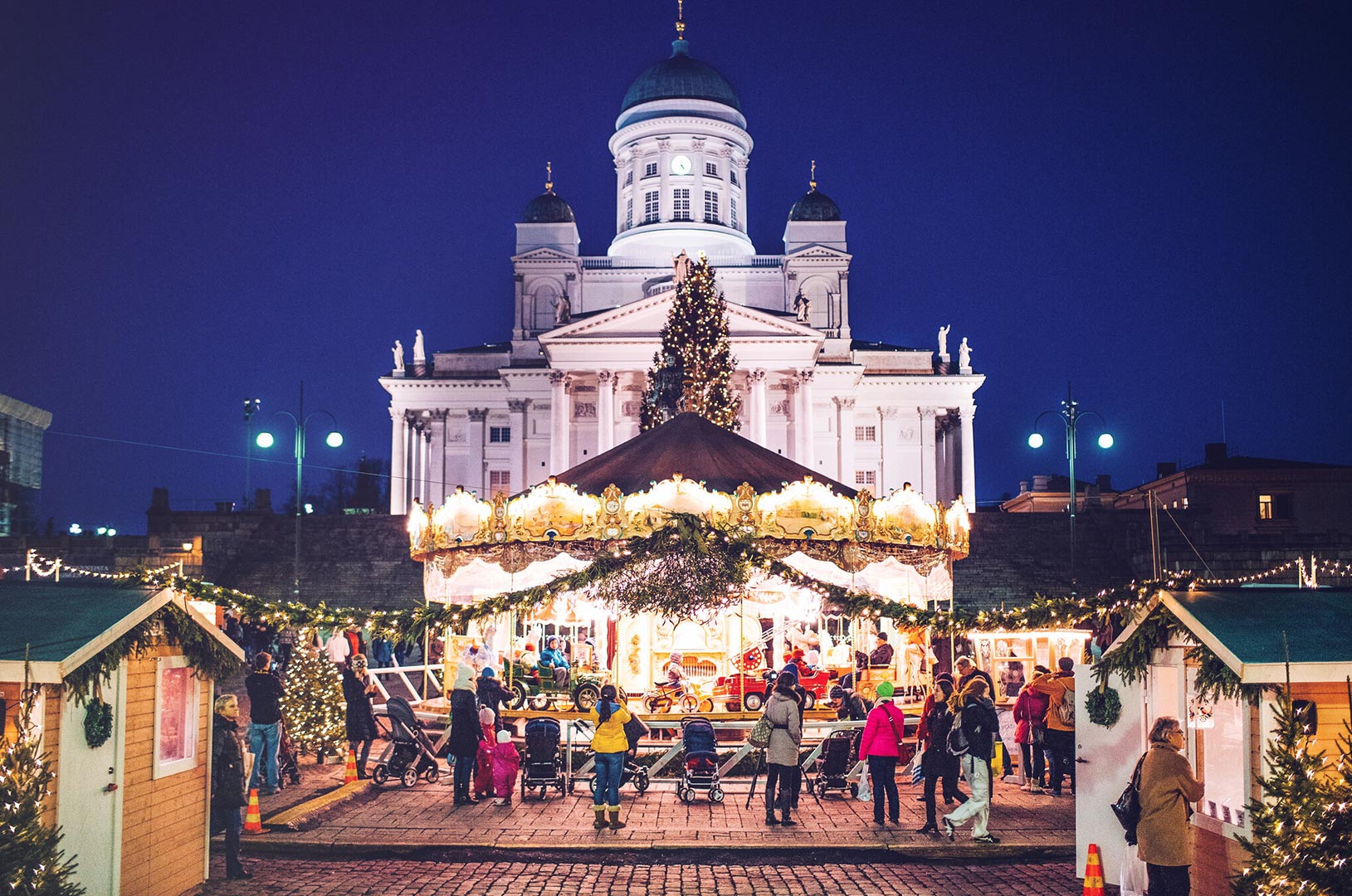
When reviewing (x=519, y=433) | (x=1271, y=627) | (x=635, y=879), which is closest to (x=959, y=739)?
(x=635, y=879)

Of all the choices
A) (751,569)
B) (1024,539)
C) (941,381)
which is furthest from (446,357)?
(751,569)

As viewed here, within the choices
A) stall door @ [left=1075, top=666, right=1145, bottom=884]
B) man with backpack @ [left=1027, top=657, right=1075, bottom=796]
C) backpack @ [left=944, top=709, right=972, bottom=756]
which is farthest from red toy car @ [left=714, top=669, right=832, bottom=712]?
stall door @ [left=1075, top=666, right=1145, bottom=884]

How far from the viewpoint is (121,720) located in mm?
9672

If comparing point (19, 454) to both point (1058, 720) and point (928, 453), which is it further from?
point (1058, 720)

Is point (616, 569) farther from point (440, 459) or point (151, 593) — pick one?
point (440, 459)

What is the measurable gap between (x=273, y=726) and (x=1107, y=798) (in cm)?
977

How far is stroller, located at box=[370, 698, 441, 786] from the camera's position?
16.9 m

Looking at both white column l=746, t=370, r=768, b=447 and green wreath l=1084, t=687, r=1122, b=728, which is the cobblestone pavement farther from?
white column l=746, t=370, r=768, b=447

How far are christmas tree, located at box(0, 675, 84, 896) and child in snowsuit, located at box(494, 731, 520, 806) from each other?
7918mm

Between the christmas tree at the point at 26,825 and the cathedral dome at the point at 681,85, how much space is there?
70.9m

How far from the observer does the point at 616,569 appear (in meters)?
15.9

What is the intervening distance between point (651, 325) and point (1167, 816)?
2092 inches

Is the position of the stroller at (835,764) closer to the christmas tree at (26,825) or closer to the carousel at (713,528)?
the carousel at (713,528)

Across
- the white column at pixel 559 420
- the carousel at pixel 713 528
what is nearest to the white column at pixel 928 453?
the white column at pixel 559 420
